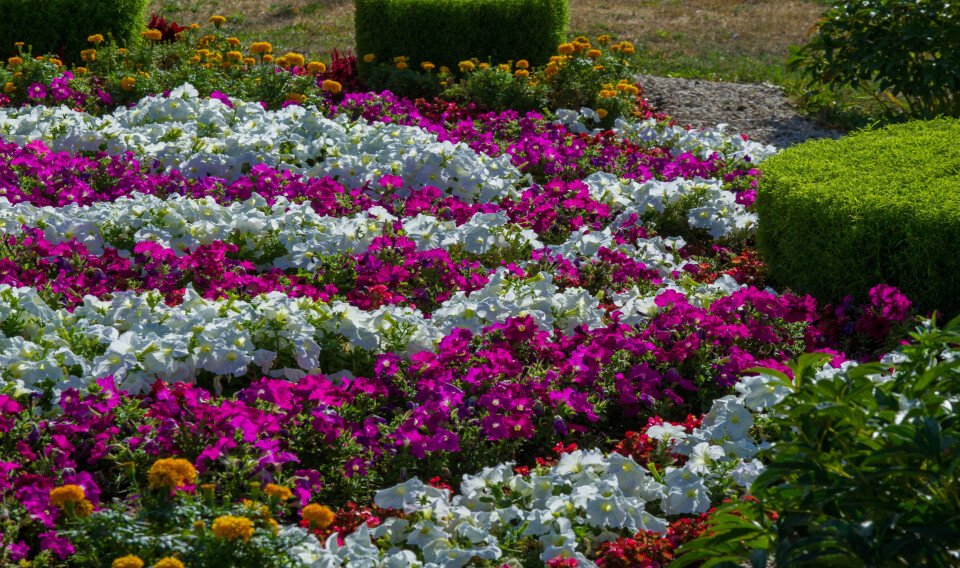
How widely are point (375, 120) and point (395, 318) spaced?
11.2 feet

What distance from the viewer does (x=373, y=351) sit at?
3.54 m

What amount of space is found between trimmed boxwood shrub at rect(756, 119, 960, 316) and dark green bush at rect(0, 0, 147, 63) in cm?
699

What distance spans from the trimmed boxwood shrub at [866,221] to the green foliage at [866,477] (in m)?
2.10

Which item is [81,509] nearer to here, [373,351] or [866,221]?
[373,351]

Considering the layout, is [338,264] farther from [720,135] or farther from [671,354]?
[720,135]

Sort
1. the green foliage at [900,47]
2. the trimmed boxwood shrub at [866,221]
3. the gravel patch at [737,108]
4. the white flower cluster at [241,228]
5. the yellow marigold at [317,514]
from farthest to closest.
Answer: the gravel patch at [737,108] → the green foliage at [900,47] → the white flower cluster at [241,228] → the trimmed boxwood shrub at [866,221] → the yellow marigold at [317,514]

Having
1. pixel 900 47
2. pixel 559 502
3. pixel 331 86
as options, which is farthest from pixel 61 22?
pixel 559 502

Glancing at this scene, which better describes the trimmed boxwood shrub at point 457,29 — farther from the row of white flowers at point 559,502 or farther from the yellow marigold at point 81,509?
the yellow marigold at point 81,509

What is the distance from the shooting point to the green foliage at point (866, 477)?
1.70 meters

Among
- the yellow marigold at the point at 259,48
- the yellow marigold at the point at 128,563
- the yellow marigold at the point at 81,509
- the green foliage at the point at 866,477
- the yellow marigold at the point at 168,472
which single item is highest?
the yellow marigold at the point at 259,48

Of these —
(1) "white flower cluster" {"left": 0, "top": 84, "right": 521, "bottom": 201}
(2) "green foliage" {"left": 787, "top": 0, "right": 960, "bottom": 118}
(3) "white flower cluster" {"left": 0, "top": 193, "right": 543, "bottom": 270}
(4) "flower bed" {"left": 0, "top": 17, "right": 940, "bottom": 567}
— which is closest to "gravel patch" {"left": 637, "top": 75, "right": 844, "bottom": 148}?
(2) "green foliage" {"left": 787, "top": 0, "right": 960, "bottom": 118}

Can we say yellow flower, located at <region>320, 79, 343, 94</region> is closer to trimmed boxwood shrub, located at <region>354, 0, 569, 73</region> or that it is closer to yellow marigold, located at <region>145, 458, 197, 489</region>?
trimmed boxwood shrub, located at <region>354, 0, 569, 73</region>

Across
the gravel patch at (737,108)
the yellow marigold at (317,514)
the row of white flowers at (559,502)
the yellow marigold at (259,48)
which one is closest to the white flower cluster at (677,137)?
→ the gravel patch at (737,108)

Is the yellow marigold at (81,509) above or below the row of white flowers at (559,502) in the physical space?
above
